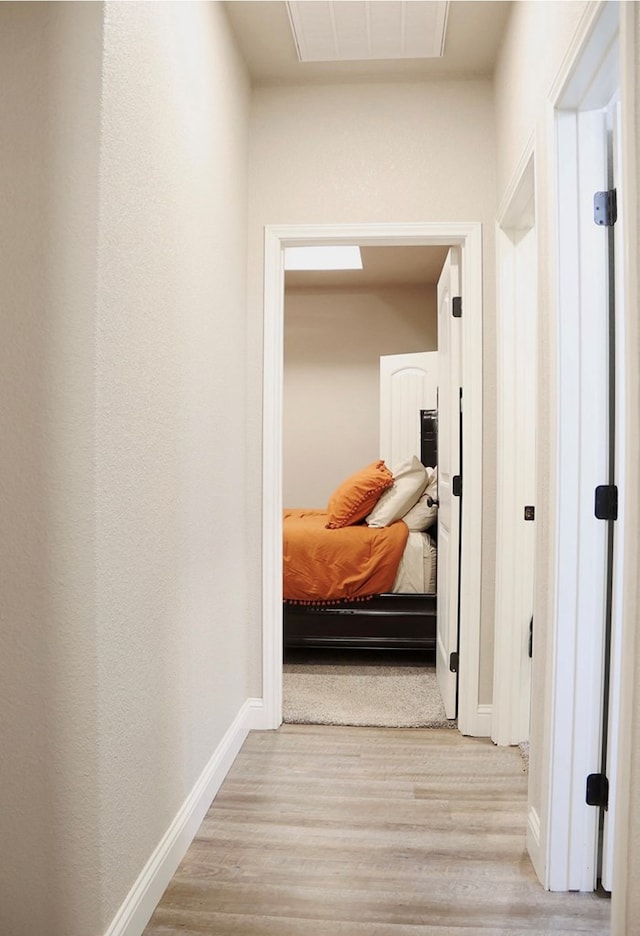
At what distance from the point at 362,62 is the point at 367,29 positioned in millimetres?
229

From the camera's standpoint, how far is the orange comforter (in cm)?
393

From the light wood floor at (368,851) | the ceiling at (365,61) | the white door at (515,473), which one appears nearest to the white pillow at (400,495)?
the white door at (515,473)

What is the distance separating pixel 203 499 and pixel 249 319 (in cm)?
105

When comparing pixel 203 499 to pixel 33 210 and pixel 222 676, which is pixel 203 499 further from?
pixel 33 210

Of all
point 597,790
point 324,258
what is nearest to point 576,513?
point 597,790

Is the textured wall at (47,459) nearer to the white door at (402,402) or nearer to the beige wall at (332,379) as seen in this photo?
the white door at (402,402)

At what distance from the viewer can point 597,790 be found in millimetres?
1839

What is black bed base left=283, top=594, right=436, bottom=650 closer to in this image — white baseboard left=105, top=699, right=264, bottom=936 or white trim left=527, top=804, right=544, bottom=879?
white baseboard left=105, top=699, right=264, bottom=936

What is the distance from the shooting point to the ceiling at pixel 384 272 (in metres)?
5.36

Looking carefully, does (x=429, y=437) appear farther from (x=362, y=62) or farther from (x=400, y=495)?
(x=362, y=62)

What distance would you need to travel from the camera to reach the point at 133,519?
64.0 inches

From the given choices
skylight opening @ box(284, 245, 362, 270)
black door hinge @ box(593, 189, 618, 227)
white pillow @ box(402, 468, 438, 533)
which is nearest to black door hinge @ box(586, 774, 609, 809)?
black door hinge @ box(593, 189, 618, 227)

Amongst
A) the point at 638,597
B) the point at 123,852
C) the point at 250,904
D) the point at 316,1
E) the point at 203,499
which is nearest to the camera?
the point at 638,597

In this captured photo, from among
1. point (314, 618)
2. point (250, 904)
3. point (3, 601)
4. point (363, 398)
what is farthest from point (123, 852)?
point (363, 398)
